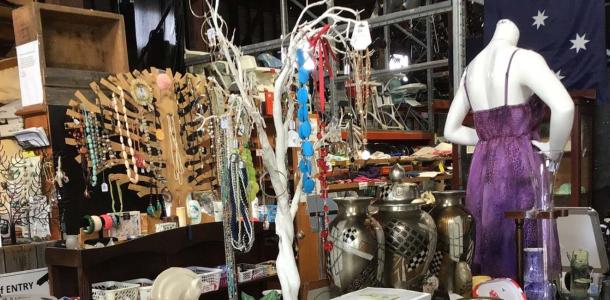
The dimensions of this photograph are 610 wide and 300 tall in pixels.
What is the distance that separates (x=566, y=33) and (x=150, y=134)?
7.95 feet

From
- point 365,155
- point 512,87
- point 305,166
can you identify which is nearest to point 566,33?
point 512,87

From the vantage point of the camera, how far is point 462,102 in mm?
2355

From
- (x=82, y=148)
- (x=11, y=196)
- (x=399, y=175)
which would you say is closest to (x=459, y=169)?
(x=399, y=175)

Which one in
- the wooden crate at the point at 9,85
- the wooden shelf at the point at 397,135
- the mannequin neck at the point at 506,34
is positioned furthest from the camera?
the wooden shelf at the point at 397,135

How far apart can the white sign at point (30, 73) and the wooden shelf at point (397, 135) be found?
91.9 inches

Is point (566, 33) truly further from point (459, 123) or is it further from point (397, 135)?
point (397, 135)

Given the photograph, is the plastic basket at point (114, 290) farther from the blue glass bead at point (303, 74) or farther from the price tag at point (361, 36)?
the price tag at point (361, 36)

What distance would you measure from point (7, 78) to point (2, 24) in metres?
1.05

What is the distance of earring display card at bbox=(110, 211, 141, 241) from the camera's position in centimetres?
236

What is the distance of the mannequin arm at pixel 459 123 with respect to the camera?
236 cm

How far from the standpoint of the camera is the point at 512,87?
2.07 m

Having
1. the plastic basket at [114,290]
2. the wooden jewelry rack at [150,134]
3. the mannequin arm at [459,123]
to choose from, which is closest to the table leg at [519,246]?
Result: the mannequin arm at [459,123]

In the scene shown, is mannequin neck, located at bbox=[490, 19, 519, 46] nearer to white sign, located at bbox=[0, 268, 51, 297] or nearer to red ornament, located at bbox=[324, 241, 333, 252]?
red ornament, located at bbox=[324, 241, 333, 252]

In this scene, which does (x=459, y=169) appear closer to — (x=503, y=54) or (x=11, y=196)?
(x=503, y=54)
